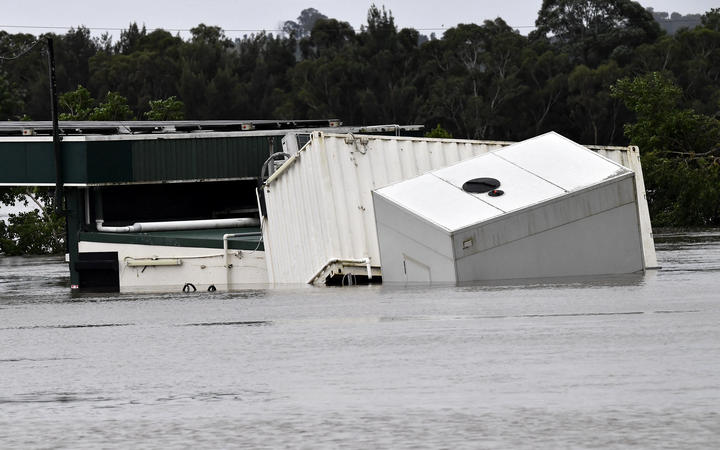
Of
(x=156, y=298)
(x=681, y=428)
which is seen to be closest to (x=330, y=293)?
(x=156, y=298)

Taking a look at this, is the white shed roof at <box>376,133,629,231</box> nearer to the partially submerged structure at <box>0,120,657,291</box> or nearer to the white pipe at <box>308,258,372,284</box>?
the partially submerged structure at <box>0,120,657,291</box>

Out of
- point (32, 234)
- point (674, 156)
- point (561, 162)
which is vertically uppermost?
point (674, 156)

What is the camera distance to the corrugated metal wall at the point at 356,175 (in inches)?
1038

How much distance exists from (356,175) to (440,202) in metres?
4.38

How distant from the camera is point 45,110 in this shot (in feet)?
389

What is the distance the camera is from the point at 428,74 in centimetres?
11719

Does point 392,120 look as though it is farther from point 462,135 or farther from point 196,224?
point 196,224

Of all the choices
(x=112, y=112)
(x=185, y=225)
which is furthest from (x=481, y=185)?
(x=112, y=112)

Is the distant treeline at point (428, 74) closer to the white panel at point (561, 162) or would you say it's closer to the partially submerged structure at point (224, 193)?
the partially submerged structure at point (224, 193)

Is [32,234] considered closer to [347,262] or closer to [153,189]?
[153,189]

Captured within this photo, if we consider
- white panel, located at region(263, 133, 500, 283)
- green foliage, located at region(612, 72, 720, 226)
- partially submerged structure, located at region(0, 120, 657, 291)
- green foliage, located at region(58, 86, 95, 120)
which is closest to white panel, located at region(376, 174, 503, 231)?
Result: partially submerged structure, located at region(0, 120, 657, 291)

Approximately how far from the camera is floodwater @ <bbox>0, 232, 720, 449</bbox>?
9352mm

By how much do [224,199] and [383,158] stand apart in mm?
19087

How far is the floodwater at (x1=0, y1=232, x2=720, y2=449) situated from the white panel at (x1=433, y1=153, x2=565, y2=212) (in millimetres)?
2640
